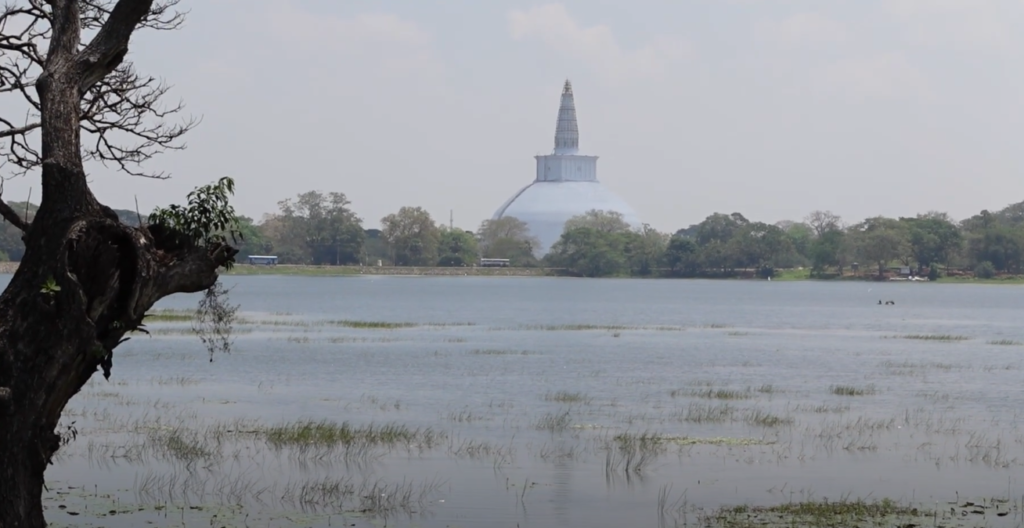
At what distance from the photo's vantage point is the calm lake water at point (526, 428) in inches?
712

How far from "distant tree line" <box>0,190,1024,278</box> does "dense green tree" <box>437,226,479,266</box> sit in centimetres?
12

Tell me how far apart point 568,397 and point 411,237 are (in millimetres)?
136774

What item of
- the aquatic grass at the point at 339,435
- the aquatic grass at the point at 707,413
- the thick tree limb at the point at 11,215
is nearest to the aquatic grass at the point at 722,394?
the aquatic grass at the point at 707,413

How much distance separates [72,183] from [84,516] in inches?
252

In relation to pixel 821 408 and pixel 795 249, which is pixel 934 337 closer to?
pixel 821 408

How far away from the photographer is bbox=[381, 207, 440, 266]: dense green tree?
166 metres

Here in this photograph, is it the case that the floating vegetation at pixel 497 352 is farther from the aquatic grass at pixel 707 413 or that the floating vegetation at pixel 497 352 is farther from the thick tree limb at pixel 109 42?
the thick tree limb at pixel 109 42

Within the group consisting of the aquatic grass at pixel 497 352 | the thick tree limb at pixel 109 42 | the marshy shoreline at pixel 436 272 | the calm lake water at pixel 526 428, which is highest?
the thick tree limb at pixel 109 42

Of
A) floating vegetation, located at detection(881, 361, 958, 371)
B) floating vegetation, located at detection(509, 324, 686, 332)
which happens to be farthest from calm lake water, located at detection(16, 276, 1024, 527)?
floating vegetation, located at detection(509, 324, 686, 332)

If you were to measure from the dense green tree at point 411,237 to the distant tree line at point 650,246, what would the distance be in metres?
0.12

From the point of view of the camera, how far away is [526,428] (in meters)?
26.1

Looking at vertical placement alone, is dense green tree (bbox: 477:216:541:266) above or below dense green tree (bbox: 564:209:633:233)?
below

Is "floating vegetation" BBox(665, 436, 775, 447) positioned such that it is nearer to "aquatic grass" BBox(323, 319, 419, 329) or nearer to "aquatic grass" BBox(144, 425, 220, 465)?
"aquatic grass" BBox(144, 425, 220, 465)

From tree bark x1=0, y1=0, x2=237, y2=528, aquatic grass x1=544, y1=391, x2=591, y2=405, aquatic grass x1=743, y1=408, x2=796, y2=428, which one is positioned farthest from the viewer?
aquatic grass x1=544, y1=391, x2=591, y2=405
